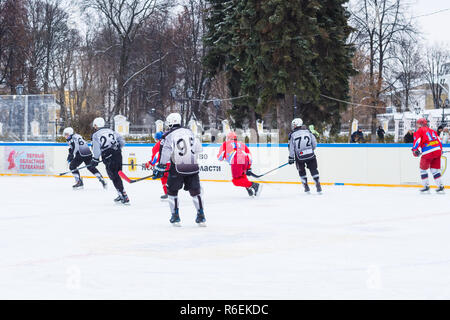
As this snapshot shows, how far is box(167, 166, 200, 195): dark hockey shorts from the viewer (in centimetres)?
924

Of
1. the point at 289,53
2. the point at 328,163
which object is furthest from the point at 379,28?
the point at 328,163

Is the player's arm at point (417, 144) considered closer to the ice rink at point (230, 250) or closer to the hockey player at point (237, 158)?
the ice rink at point (230, 250)

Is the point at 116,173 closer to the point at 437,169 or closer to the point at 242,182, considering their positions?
the point at 242,182

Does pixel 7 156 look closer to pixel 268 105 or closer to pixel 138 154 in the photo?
pixel 138 154

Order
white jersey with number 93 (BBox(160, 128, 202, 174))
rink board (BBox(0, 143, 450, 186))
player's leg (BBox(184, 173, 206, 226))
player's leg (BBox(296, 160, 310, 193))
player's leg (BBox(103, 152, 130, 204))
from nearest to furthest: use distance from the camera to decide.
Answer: white jersey with number 93 (BBox(160, 128, 202, 174)), player's leg (BBox(184, 173, 206, 226)), player's leg (BBox(103, 152, 130, 204)), player's leg (BBox(296, 160, 310, 193)), rink board (BBox(0, 143, 450, 186))

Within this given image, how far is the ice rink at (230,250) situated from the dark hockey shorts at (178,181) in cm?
49

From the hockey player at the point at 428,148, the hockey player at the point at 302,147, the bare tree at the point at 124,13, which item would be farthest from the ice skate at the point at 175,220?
the bare tree at the point at 124,13

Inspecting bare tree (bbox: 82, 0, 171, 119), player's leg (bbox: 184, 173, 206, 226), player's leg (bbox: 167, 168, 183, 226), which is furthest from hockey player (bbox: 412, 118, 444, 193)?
bare tree (bbox: 82, 0, 171, 119)

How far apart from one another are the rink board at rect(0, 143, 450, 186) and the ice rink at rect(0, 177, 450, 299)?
3.97 metres

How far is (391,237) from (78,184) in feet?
34.5

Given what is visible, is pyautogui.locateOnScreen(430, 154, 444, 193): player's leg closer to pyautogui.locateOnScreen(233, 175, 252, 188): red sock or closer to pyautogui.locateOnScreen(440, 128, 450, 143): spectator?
pyautogui.locateOnScreen(233, 175, 252, 188): red sock

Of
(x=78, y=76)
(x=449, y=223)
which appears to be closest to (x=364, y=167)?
(x=449, y=223)

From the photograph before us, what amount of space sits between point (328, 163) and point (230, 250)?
11.3 m

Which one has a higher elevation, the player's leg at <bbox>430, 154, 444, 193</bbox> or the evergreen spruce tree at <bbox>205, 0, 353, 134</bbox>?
the evergreen spruce tree at <bbox>205, 0, 353, 134</bbox>
